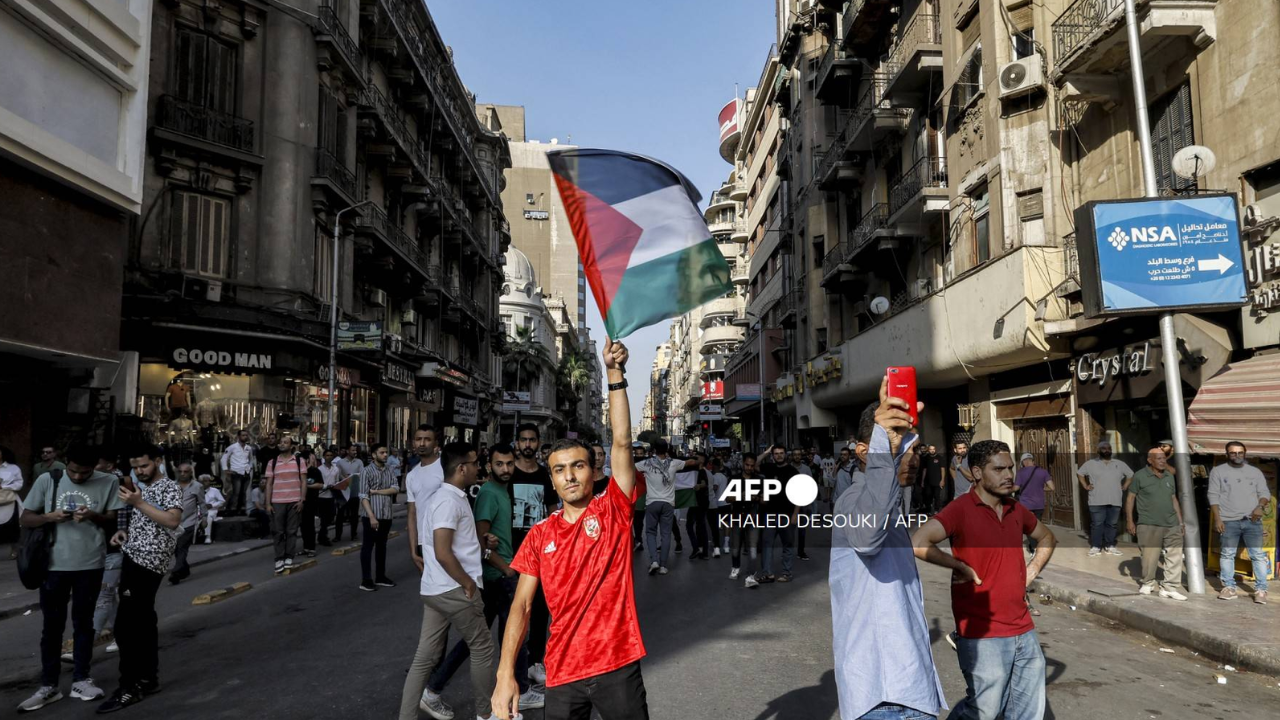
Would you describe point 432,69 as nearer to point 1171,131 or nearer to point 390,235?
point 390,235

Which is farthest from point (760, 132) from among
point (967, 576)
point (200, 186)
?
point (967, 576)

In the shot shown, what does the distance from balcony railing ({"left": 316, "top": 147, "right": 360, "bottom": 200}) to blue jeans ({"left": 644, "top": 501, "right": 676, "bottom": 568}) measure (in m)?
15.8

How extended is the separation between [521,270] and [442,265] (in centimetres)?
4104

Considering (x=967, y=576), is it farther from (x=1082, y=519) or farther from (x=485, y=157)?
(x=485, y=157)

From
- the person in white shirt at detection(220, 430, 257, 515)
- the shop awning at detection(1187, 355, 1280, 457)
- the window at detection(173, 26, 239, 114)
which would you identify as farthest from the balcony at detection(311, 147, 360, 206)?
A: the shop awning at detection(1187, 355, 1280, 457)

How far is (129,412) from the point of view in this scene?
1827cm

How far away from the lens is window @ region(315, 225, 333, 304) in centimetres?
2412

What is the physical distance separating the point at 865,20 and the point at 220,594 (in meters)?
23.3

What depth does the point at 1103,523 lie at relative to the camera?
42.1 ft

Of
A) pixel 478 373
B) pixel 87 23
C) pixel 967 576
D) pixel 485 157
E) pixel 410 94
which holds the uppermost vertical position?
pixel 485 157

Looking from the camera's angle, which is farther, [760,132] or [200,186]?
[760,132]

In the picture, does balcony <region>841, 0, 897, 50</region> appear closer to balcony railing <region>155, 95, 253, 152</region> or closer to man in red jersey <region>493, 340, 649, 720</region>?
balcony railing <region>155, 95, 253, 152</region>

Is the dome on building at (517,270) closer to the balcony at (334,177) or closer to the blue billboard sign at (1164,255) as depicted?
the balcony at (334,177)

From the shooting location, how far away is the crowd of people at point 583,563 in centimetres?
321
